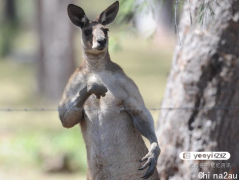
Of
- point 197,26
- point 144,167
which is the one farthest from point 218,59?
point 144,167

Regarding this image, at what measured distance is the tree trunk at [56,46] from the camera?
44.2ft

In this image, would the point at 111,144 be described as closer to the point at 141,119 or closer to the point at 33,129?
the point at 141,119

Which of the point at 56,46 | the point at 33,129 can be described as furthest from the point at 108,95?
the point at 56,46

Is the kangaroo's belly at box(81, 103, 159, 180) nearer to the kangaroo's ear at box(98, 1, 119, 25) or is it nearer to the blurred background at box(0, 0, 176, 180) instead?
the blurred background at box(0, 0, 176, 180)

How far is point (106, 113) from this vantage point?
4.86 meters

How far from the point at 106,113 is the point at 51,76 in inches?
357

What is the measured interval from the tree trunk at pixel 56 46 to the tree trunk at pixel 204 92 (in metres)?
7.75

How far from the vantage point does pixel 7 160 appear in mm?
8766

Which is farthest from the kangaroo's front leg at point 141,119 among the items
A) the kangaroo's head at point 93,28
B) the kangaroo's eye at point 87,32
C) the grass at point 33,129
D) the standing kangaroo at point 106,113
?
the grass at point 33,129

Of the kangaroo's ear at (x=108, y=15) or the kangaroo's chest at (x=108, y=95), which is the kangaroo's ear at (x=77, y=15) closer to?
the kangaroo's ear at (x=108, y=15)

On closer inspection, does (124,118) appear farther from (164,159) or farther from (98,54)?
(164,159)

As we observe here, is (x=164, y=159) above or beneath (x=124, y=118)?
beneath

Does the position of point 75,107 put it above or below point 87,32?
below

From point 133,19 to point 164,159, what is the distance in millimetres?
1597
